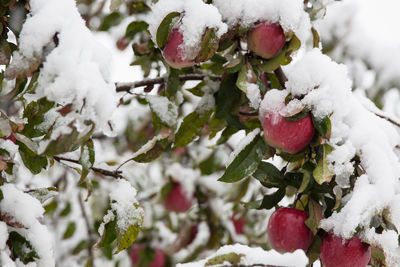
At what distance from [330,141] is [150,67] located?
22.0 inches

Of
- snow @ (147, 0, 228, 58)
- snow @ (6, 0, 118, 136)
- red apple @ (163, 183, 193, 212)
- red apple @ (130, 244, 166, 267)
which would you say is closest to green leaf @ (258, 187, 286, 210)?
snow @ (147, 0, 228, 58)

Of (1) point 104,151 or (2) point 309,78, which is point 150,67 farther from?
(1) point 104,151

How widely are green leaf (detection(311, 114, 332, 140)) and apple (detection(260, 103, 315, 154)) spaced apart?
2cm

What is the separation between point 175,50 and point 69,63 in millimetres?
276

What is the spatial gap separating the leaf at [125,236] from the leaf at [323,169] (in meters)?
0.33

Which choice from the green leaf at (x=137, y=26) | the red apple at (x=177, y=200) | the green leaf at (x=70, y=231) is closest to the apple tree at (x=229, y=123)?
the green leaf at (x=137, y=26)

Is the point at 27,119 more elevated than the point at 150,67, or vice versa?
the point at 27,119

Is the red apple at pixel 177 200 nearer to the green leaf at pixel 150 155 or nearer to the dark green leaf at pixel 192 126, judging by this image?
the dark green leaf at pixel 192 126

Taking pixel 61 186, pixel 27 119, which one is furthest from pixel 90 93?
pixel 61 186

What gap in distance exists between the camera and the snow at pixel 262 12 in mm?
938

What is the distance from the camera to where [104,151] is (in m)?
2.50

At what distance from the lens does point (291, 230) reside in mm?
936

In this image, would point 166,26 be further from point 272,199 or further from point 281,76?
point 272,199

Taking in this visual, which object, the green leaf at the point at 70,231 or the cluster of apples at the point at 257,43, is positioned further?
the green leaf at the point at 70,231
